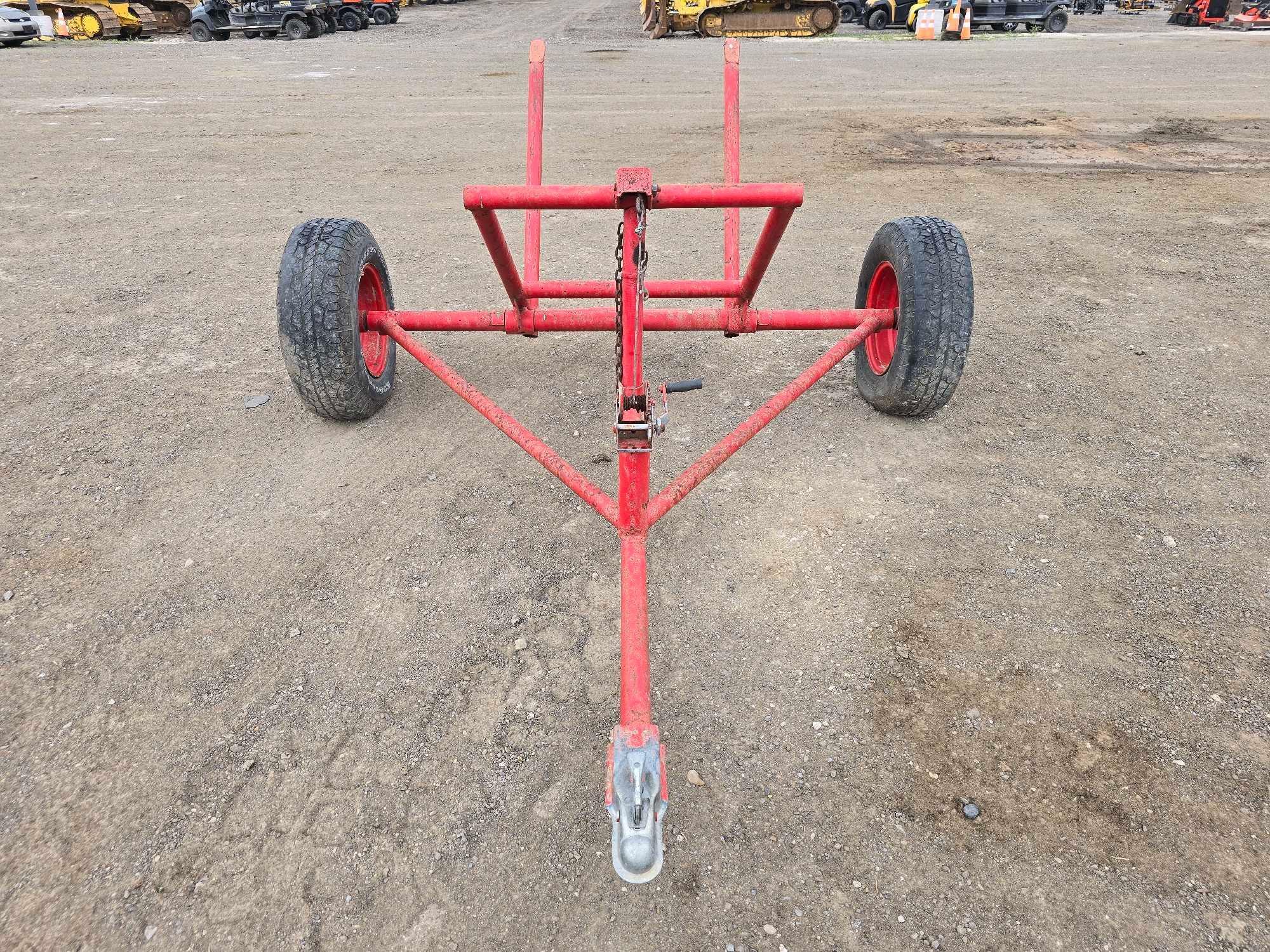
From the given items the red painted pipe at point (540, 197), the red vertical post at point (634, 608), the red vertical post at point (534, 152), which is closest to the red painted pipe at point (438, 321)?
the red vertical post at point (534, 152)

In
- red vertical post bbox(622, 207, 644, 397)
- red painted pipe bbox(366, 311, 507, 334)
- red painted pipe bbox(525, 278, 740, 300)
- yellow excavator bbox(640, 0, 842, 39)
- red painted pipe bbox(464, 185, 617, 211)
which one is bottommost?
red painted pipe bbox(366, 311, 507, 334)

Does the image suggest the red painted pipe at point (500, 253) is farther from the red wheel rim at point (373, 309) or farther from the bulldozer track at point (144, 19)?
the bulldozer track at point (144, 19)

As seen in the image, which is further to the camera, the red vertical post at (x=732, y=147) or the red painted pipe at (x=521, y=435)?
the red vertical post at (x=732, y=147)

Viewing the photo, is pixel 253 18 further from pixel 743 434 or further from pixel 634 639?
pixel 634 639

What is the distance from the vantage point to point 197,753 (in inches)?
92.2

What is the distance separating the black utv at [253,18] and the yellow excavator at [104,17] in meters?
1.24

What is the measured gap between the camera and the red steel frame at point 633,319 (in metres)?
2.34

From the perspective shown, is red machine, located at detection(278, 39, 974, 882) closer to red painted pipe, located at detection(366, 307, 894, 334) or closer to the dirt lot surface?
red painted pipe, located at detection(366, 307, 894, 334)

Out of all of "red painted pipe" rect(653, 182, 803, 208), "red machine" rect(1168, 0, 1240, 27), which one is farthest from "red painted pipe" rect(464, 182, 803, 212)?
"red machine" rect(1168, 0, 1240, 27)

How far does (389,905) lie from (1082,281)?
5653mm

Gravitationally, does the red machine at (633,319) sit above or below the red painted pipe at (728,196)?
below

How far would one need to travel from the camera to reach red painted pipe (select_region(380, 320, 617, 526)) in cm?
270

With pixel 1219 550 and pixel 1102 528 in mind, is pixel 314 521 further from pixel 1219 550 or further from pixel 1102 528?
pixel 1219 550

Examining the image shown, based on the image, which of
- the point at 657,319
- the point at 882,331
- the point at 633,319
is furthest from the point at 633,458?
the point at 882,331
